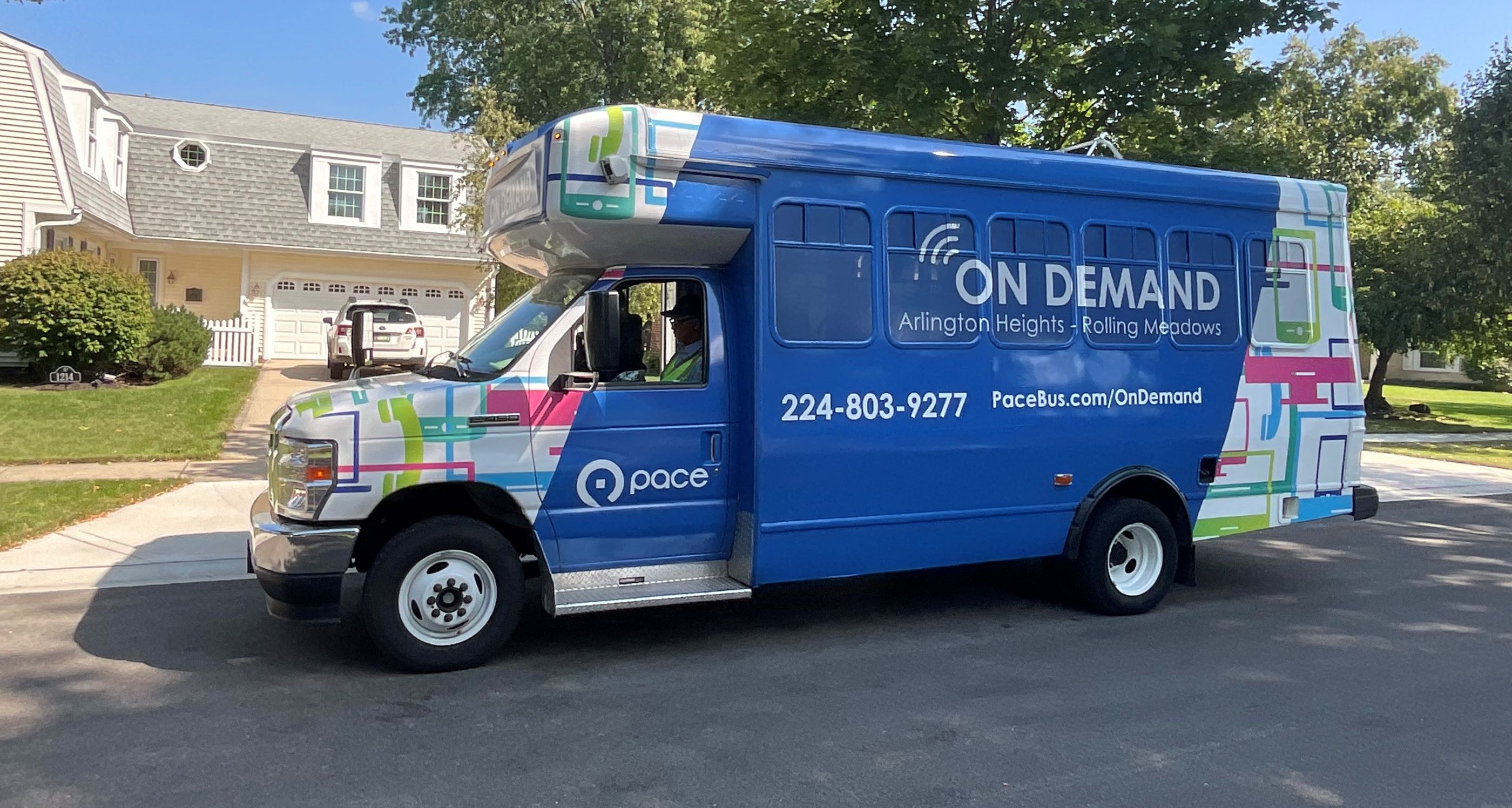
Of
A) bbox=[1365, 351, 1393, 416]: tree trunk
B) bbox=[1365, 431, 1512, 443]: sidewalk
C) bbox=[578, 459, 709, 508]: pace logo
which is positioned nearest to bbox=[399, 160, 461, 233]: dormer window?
bbox=[1365, 431, 1512, 443]: sidewalk

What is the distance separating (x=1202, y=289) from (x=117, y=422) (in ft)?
44.2

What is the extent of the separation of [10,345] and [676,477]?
16073 mm

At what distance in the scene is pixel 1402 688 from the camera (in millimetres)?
5570

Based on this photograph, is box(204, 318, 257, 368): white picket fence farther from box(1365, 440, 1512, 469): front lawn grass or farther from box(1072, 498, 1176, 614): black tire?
box(1365, 440, 1512, 469): front lawn grass

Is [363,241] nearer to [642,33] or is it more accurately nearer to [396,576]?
[642,33]

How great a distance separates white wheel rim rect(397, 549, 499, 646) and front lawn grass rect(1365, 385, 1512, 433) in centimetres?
1758

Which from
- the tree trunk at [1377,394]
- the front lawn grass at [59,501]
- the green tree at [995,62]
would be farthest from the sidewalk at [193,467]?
the tree trunk at [1377,394]

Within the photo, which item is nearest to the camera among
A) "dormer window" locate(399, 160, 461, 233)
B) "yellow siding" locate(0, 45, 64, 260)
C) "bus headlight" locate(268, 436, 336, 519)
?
"bus headlight" locate(268, 436, 336, 519)

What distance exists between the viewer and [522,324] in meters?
6.04

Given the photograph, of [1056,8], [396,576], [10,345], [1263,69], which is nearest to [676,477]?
[396,576]

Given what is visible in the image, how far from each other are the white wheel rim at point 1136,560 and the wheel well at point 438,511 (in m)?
3.89

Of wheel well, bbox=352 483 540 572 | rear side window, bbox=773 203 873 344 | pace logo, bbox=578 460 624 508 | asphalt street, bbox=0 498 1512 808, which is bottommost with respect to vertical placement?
asphalt street, bbox=0 498 1512 808

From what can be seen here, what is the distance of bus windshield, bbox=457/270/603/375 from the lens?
582 cm

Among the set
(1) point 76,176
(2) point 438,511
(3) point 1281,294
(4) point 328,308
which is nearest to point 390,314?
(4) point 328,308
